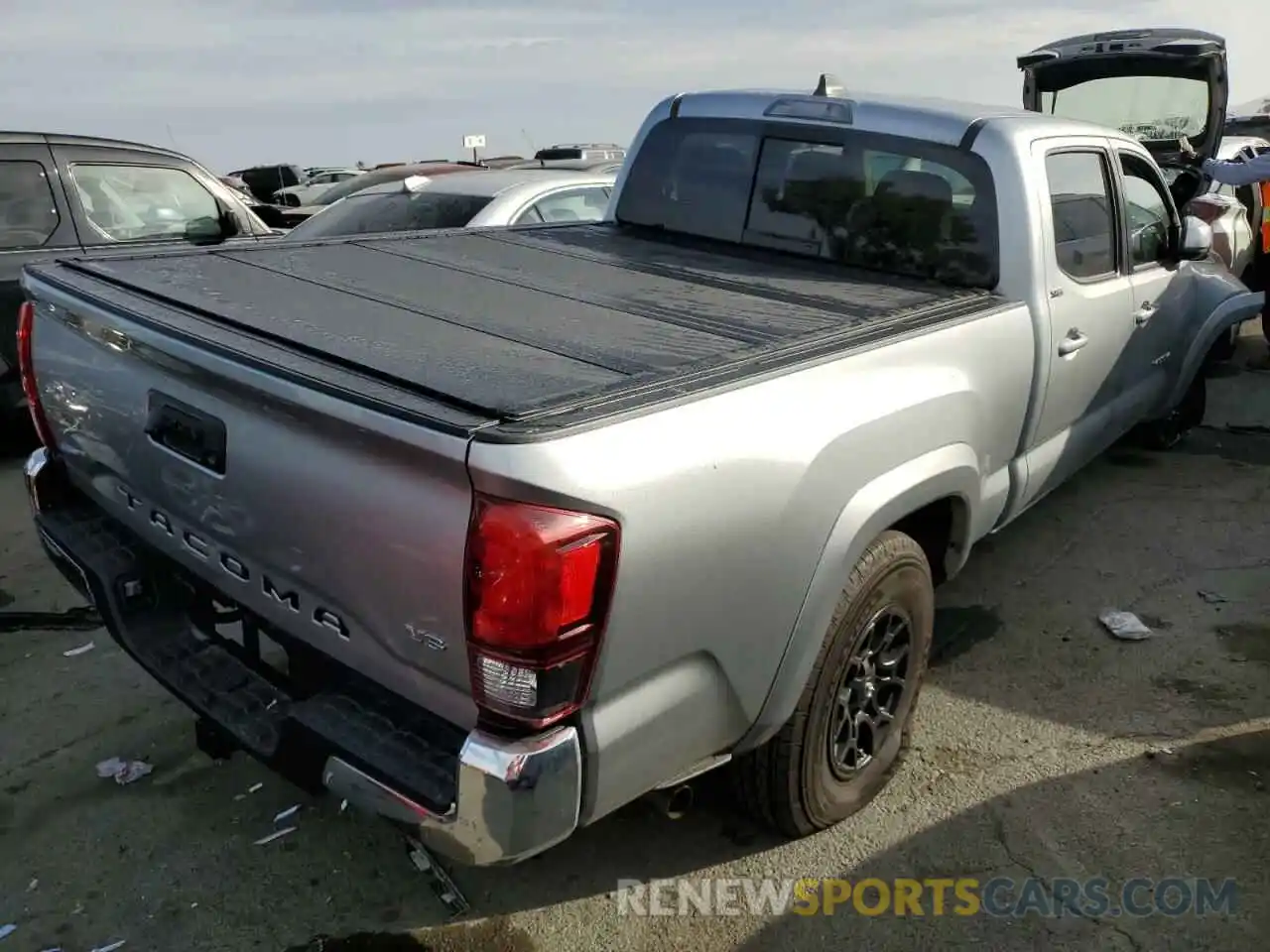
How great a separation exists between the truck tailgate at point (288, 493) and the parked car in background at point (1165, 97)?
710cm

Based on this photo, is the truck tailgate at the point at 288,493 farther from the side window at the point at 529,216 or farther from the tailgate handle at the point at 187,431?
the side window at the point at 529,216

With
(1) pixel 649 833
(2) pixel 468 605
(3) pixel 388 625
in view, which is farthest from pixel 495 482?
(1) pixel 649 833

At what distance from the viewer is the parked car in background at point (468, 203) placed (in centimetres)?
605

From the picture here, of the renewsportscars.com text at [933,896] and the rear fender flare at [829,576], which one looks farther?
the renewsportscars.com text at [933,896]

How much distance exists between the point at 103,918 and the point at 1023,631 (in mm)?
3289

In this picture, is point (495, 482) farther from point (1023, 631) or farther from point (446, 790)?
point (1023, 631)

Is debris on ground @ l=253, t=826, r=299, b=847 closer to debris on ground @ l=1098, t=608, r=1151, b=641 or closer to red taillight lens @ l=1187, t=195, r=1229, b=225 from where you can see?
debris on ground @ l=1098, t=608, r=1151, b=641

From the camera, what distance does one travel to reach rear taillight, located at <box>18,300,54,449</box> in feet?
9.50

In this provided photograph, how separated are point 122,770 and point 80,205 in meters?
4.00

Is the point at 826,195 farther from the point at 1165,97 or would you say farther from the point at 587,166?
the point at 1165,97

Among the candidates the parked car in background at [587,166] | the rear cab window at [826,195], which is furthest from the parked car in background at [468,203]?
the rear cab window at [826,195]

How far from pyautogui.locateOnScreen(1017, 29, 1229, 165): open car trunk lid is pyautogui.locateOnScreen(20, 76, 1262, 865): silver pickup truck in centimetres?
466

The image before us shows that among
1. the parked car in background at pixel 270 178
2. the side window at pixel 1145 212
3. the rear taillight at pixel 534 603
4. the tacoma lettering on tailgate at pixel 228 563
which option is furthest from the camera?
the parked car in background at pixel 270 178

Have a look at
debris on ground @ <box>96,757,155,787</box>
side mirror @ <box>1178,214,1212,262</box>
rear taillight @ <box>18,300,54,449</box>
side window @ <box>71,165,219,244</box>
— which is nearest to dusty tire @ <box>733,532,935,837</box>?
debris on ground @ <box>96,757,155,787</box>
